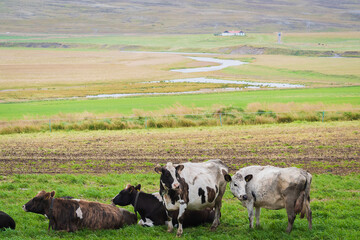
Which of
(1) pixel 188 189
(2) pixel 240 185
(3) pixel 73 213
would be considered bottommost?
(3) pixel 73 213

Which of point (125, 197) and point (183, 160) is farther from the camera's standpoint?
point (183, 160)

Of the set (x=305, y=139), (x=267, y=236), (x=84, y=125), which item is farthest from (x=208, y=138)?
(x=267, y=236)

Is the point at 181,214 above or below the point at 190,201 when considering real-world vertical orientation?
below

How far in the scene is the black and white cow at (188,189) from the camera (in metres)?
9.85

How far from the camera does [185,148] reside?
21.9 metres

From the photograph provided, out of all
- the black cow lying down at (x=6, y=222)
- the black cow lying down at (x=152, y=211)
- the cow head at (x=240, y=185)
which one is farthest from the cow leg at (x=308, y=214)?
the black cow lying down at (x=6, y=222)

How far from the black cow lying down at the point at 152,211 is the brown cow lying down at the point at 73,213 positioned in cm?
53

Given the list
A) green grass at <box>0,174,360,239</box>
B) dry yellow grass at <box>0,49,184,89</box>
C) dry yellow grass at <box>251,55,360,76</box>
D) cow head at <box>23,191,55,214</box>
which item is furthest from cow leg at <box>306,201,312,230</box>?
dry yellow grass at <box>251,55,360,76</box>

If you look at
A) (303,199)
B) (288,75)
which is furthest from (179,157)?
(288,75)

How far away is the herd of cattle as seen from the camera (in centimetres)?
960

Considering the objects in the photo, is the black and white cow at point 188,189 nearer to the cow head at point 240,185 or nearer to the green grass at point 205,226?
the cow head at point 240,185

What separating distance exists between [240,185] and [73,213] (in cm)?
409

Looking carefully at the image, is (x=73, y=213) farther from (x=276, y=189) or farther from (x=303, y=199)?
(x=303, y=199)

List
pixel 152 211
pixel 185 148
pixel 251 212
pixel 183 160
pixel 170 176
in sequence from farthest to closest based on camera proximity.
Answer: pixel 185 148
pixel 183 160
pixel 152 211
pixel 251 212
pixel 170 176
